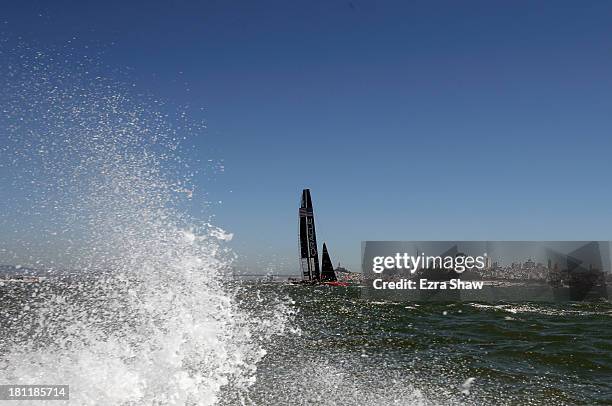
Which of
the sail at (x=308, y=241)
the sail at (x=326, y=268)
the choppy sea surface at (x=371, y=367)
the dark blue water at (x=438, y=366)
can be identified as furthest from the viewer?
the sail at (x=326, y=268)

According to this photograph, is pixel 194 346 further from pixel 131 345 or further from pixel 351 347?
pixel 351 347

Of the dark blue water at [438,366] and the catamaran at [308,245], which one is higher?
the catamaran at [308,245]

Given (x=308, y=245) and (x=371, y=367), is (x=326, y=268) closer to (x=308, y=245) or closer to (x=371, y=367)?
(x=308, y=245)

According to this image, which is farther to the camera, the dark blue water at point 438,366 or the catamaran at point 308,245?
the catamaran at point 308,245

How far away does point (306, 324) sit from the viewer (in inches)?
893

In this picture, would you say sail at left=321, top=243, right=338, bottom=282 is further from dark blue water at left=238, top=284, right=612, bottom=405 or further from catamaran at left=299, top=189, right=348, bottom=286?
dark blue water at left=238, top=284, right=612, bottom=405

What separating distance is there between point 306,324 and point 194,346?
11.5 m

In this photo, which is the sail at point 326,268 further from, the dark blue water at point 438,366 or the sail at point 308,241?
the dark blue water at point 438,366

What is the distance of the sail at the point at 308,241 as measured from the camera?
7278 centimetres

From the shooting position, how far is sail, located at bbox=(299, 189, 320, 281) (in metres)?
72.8

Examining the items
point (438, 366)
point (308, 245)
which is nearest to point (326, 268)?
point (308, 245)

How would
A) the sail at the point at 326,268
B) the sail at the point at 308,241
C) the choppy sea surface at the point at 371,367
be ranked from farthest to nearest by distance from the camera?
the sail at the point at 326,268, the sail at the point at 308,241, the choppy sea surface at the point at 371,367

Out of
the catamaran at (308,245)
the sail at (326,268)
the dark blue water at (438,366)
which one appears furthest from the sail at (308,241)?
the dark blue water at (438,366)

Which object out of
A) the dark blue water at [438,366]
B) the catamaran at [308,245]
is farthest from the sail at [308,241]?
the dark blue water at [438,366]
